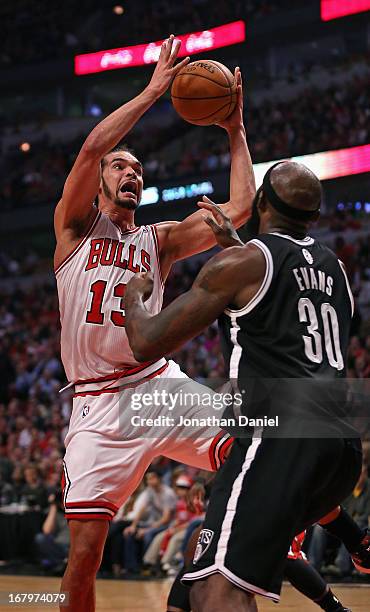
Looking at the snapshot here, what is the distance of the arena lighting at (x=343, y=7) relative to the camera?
20.8 m

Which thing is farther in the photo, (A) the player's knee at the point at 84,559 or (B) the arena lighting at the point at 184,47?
(B) the arena lighting at the point at 184,47

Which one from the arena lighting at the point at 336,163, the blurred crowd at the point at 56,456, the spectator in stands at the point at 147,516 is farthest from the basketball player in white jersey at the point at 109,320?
the arena lighting at the point at 336,163

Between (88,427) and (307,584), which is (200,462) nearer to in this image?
(88,427)

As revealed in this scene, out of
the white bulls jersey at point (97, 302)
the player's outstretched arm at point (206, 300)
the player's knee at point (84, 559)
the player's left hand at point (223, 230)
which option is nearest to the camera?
the player's outstretched arm at point (206, 300)

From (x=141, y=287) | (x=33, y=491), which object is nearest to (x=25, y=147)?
(x=33, y=491)

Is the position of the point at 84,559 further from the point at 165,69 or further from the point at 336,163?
the point at 336,163

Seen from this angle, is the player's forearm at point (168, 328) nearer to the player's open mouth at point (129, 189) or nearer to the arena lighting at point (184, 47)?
the player's open mouth at point (129, 189)

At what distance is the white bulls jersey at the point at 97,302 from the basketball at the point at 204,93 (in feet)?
2.82

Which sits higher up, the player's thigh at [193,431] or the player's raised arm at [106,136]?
the player's raised arm at [106,136]

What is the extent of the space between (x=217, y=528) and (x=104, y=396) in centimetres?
186

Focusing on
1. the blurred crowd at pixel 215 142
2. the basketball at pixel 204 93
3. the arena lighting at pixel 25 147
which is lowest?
the basketball at pixel 204 93

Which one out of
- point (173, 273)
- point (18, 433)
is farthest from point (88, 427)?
point (173, 273)

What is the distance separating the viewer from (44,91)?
3192 centimetres

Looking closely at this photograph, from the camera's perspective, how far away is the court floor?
7.23m
